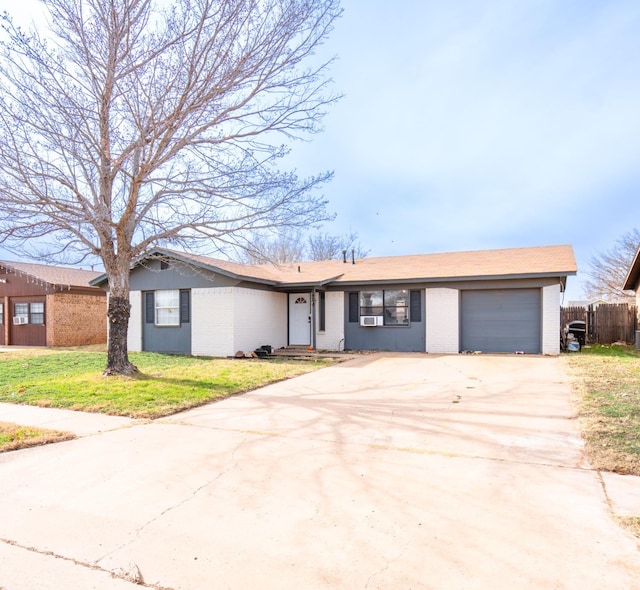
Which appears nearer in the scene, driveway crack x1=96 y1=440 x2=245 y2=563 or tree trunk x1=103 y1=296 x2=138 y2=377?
driveway crack x1=96 y1=440 x2=245 y2=563

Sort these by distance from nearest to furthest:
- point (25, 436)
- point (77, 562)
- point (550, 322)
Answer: point (77, 562) → point (25, 436) → point (550, 322)

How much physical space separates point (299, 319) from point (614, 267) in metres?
24.4

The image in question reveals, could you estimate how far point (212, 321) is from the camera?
14.2 metres

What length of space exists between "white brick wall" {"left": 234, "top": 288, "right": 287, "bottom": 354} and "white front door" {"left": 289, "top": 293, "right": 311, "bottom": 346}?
0.26m

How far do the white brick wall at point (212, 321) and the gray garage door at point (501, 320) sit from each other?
7492 mm

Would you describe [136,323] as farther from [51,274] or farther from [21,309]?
[21,309]

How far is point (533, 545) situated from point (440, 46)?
9.47 m

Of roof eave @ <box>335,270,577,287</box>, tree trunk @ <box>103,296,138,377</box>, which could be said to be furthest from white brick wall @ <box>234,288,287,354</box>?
tree trunk @ <box>103,296,138,377</box>

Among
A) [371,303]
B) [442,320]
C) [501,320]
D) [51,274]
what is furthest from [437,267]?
[51,274]

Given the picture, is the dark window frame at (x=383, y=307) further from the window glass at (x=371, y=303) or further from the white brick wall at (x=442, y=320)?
the white brick wall at (x=442, y=320)

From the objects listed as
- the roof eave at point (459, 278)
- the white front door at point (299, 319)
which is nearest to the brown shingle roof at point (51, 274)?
the white front door at point (299, 319)

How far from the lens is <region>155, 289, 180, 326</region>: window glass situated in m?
15.1

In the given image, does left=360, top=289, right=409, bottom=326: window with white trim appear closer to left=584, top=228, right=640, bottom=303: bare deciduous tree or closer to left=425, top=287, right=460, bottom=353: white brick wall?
left=425, top=287, right=460, bottom=353: white brick wall

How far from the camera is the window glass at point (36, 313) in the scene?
63.6 ft
